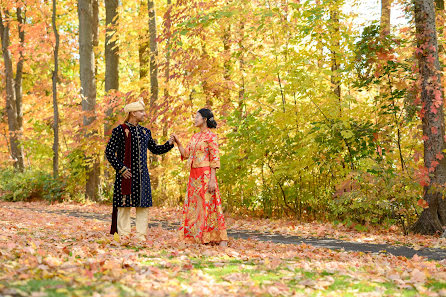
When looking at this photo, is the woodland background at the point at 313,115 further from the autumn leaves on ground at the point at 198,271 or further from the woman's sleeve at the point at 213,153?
the woman's sleeve at the point at 213,153

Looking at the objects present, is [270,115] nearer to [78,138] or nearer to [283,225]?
[283,225]

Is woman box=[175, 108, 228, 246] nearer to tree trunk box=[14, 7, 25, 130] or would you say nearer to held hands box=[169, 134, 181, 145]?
held hands box=[169, 134, 181, 145]

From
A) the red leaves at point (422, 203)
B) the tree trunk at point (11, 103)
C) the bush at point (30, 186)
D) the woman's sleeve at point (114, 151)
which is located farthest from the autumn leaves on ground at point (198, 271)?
the tree trunk at point (11, 103)

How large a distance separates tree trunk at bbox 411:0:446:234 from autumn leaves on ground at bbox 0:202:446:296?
9.85ft

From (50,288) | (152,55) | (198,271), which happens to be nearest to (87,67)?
(152,55)

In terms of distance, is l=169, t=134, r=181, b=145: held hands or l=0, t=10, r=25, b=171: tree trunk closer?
l=169, t=134, r=181, b=145: held hands

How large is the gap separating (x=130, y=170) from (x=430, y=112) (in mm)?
5570

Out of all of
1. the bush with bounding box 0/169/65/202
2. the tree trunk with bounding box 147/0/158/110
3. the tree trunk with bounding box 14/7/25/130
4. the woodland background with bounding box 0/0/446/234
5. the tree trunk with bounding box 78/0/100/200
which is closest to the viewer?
the woodland background with bounding box 0/0/446/234

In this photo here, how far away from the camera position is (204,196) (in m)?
6.92

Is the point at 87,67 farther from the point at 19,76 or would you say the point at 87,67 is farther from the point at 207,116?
the point at 207,116

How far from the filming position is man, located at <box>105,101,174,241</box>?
7.00m

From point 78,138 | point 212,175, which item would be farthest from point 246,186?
point 78,138

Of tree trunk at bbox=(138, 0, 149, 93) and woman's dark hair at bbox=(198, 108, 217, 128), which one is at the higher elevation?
tree trunk at bbox=(138, 0, 149, 93)

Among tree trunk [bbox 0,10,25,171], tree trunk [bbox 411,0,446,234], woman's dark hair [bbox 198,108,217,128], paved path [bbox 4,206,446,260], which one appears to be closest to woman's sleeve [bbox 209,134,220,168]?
woman's dark hair [bbox 198,108,217,128]
